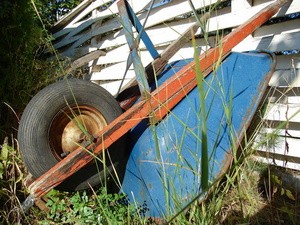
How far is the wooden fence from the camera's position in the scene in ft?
7.00

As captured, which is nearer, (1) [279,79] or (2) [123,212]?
(2) [123,212]

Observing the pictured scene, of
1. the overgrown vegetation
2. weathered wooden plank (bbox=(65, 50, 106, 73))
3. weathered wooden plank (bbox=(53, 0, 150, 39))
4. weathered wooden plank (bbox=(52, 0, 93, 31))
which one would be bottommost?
the overgrown vegetation

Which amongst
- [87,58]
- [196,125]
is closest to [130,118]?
[196,125]

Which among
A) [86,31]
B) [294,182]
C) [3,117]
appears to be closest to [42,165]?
[3,117]

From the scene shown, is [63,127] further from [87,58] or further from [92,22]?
[92,22]

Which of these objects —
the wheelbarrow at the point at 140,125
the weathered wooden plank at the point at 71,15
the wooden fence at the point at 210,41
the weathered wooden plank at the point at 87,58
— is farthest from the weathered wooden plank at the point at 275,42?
the weathered wooden plank at the point at 71,15

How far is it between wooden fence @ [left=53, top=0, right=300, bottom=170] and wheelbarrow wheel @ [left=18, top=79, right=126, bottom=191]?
0.53 m

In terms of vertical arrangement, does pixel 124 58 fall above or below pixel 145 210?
above

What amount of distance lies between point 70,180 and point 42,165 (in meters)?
0.18

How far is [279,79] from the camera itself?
2.27 metres

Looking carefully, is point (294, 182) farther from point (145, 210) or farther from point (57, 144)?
point (57, 144)

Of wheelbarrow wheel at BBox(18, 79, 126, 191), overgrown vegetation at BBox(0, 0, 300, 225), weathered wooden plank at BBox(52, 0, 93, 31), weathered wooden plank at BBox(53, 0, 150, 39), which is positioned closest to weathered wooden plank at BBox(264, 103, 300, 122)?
overgrown vegetation at BBox(0, 0, 300, 225)

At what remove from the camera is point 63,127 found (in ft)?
5.74

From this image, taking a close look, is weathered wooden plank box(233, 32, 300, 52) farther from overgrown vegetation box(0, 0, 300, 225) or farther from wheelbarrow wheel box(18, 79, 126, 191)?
wheelbarrow wheel box(18, 79, 126, 191)
